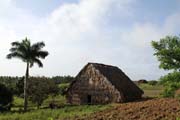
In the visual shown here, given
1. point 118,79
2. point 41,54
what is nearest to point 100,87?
point 118,79

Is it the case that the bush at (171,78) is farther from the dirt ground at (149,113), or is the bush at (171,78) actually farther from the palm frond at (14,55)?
the palm frond at (14,55)

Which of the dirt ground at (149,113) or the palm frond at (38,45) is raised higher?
the palm frond at (38,45)

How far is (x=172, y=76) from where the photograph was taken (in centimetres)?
3023

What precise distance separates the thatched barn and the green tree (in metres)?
21.4

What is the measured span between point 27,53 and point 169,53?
27.2m

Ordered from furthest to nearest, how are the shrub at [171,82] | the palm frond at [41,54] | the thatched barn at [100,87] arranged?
the palm frond at [41,54] → the thatched barn at [100,87] → the shrub at [171,82]

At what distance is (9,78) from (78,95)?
37.9m

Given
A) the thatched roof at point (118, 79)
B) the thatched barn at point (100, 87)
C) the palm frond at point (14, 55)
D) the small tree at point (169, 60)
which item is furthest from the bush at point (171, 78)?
the palm frond at point (14, 55)

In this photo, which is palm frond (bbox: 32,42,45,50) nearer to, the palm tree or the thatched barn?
the palm tree

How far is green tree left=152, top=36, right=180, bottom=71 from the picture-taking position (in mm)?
31250

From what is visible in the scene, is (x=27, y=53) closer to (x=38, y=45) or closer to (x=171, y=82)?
(x=38, y=45)

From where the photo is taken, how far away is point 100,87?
181 feet

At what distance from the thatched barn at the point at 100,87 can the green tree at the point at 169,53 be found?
70.2 feet

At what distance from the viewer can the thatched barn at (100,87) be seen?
53.9 meters
